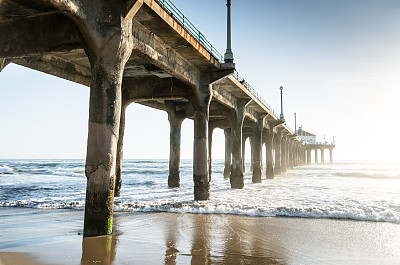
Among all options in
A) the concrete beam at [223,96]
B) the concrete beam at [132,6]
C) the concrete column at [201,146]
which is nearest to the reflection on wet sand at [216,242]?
the concrete column at [201,146]

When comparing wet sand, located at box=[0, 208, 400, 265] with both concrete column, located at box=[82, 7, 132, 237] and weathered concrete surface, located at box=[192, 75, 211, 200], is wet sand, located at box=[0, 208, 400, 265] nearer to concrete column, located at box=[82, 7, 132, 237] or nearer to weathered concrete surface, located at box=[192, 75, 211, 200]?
concrete column, located at box=[82, 7, 132, 237]

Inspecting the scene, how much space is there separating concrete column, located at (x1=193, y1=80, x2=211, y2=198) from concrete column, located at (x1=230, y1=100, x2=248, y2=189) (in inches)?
219

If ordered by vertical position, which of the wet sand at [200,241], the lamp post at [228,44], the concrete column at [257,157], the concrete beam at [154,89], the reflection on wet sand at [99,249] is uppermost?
the lamp post at [228,44]

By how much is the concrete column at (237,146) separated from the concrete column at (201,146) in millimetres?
5575

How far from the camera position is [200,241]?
5941mm

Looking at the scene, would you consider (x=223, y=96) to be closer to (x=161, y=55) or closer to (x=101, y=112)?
(x=161, y=55)

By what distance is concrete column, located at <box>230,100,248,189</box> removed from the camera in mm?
17875

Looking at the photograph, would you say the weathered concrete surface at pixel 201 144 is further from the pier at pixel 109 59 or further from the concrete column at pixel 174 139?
the concrete column at pixel 174 139

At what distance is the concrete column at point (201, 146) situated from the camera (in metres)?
12.3

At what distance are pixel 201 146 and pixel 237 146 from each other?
5.92 meters

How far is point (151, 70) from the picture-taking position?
1182 centimetres

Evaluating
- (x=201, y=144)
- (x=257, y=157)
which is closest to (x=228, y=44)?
(x=201, y=144)

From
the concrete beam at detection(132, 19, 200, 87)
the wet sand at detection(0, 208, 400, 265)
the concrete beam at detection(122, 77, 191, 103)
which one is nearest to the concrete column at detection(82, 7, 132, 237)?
the wet sand at detection(0, 208, 400, 265)

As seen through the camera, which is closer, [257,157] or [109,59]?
[109,59]
